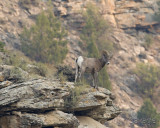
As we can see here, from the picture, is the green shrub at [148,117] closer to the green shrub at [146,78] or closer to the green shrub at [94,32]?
the green shrub at [146,78]

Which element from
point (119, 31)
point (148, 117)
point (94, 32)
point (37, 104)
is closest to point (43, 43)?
point (94, 32)

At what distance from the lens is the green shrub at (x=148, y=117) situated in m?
25.2

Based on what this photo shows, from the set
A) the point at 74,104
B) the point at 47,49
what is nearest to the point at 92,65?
the point at 74,104

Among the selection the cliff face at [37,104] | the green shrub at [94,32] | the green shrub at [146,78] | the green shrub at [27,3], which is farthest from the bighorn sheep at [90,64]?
the green shrub at [27,3]

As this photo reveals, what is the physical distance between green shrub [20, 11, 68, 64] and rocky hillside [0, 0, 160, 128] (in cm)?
146

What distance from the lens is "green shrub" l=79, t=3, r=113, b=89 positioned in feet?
105

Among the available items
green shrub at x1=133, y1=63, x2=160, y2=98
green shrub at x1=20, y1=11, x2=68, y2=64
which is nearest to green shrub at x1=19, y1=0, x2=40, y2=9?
green shrub at x1=20, y1=11, x2=68, y2=64

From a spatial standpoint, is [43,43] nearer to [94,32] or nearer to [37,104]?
[94,32]

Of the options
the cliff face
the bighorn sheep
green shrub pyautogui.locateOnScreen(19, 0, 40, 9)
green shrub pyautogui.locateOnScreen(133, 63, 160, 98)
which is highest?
green shrub pyautogui.locateOnScreen(19, 0, 40, 9)

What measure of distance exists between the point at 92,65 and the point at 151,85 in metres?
20.4

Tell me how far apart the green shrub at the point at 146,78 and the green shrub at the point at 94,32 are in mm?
4279

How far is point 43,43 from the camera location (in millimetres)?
28469

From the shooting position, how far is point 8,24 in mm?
30891

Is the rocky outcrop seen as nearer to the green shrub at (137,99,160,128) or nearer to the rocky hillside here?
the rocky hillside
